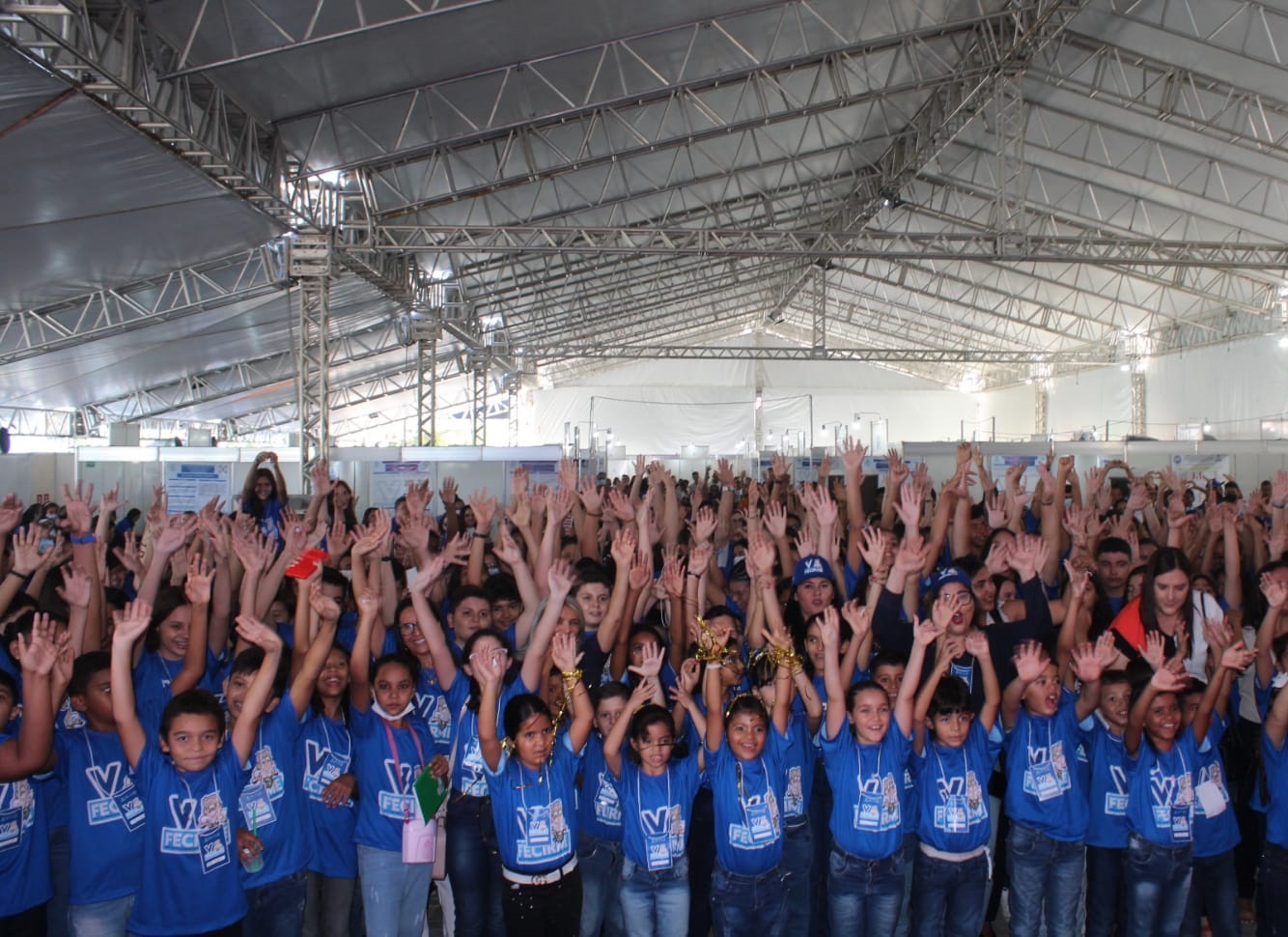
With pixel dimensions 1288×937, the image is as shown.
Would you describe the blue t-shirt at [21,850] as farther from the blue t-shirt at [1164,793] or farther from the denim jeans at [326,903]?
the blue t-shirt at [1164,793]

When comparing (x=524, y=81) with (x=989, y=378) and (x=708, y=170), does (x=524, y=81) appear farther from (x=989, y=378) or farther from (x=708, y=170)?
(x=989, y=378)

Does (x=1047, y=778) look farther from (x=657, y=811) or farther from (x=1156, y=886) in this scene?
(x=657, y=811)

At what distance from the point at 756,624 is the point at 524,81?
6.92 metres

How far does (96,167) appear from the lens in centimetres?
732

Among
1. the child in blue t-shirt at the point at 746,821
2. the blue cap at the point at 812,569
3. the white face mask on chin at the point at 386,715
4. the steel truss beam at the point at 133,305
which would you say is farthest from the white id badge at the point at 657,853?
the steel truss beam at the point at 133,305

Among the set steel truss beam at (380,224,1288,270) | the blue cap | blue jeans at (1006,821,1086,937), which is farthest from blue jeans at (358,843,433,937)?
steel truss beam at (380,224,1288,270)

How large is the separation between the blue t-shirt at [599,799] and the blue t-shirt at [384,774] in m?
0.58

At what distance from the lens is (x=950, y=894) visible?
3.15m

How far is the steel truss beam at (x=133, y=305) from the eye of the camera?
1197 cm

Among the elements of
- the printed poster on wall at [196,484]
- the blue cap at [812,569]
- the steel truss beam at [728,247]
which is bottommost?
the blue cap at [812,569]

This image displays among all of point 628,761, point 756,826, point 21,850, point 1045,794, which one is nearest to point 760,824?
point 756,826

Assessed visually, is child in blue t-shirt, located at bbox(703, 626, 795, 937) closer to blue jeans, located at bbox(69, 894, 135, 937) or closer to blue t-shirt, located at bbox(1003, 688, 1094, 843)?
blue t-shirt, located at bbox(1003, 688, 1094, 843)

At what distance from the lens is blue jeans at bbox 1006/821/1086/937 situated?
10.4ft

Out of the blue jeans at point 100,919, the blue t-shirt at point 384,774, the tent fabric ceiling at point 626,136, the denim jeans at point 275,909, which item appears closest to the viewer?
the blue jeans at point 100,919
